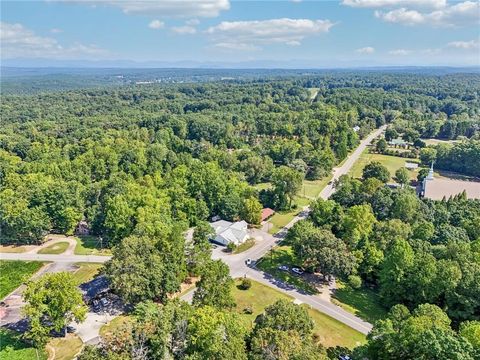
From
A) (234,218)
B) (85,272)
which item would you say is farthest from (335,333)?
(85,272)

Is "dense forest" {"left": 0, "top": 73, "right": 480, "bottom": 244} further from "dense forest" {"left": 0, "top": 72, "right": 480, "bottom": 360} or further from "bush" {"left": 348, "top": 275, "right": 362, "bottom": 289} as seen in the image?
"bush" {"left": 348, "top": 275, "right": 362, "bottom": 289}

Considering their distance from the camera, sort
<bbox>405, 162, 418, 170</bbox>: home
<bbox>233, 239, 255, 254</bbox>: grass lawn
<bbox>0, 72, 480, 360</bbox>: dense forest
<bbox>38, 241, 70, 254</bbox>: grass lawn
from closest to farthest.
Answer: <bbox>0, 72, 480, 360</bbox>: dense forest → <bbox>233, 239, 255, 254</bbox>: grass lawn → <bbox>38, 241, 70, 254</bbox>: grass lawn → <bbox>405, 162, 418, 170</bbox>: home

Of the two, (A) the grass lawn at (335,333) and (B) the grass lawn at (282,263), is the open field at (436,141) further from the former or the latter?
(A) the grass lawn at (335,333)

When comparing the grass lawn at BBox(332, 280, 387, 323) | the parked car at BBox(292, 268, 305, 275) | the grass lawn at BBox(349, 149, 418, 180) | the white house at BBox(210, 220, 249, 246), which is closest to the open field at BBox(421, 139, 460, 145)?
the grass lawn at BBox(349, 149, 418, 180)

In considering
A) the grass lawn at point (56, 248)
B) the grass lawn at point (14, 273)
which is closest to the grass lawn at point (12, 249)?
the grass lawn at point (56, 248)

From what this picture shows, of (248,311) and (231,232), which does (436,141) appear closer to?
(231,232)
